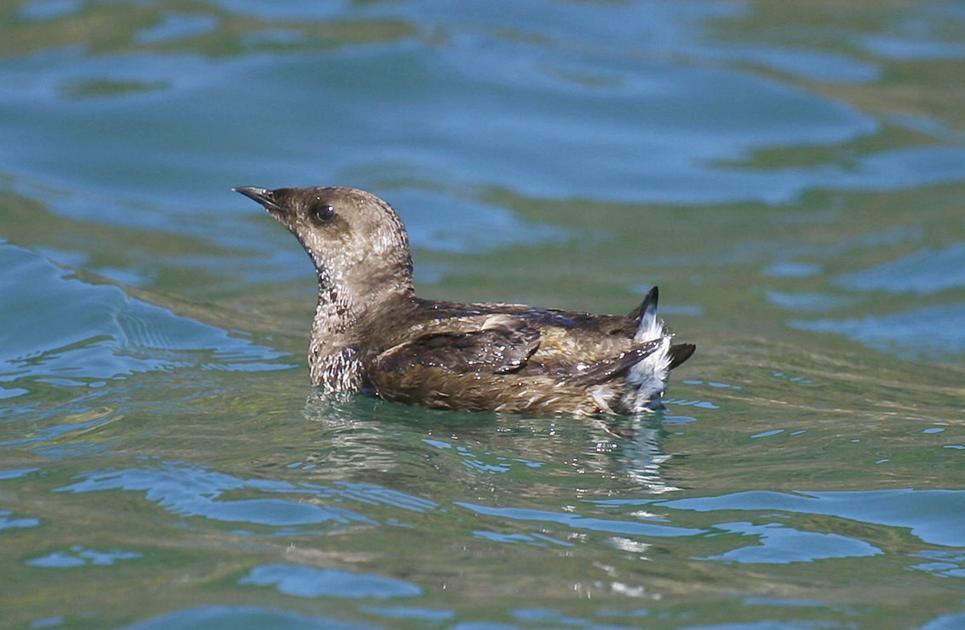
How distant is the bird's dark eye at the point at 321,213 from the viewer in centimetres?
906

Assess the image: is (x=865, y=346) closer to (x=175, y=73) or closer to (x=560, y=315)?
(x=560, y=315)

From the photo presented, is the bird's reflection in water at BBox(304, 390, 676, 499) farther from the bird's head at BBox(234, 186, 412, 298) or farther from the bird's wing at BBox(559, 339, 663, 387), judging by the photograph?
the bird's head at BBox(234, 186, 412, 298)

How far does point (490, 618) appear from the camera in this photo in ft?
18.5

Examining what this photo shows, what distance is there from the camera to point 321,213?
29.9 feet

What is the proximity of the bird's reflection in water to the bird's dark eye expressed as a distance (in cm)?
117

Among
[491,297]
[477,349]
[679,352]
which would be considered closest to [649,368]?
[679,352]

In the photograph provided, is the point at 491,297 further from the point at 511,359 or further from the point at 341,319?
the point at 511,359

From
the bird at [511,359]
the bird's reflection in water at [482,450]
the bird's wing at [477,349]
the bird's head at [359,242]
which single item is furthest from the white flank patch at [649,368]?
the bird's head at [359,242]

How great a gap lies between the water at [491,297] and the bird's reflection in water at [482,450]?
2 centimetres

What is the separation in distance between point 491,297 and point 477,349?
4.50 m

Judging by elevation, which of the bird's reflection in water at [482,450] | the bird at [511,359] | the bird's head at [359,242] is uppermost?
the bird's head at [359,242]

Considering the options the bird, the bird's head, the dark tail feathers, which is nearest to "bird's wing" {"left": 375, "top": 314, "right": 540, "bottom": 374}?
the bird

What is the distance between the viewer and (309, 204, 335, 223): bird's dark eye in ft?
29.7

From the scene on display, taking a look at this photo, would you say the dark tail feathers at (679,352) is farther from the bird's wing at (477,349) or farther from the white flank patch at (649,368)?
the bird's wing at (477,349)
